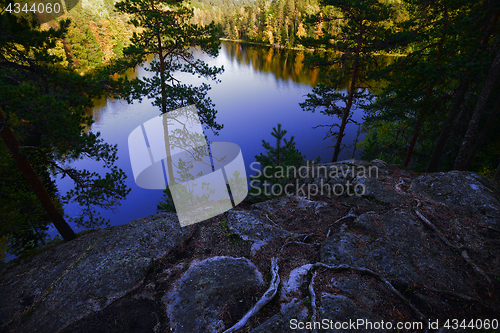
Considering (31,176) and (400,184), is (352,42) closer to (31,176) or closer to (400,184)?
(400,184)

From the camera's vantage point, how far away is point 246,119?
3519cm

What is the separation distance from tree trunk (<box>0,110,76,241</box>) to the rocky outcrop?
3.44 ft

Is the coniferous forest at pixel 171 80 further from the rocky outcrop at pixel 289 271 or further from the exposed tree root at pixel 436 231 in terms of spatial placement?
the exposed tree root at pixel 436 231

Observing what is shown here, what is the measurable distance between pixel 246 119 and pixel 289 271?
31600mm

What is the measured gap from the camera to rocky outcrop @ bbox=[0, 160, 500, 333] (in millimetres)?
4121

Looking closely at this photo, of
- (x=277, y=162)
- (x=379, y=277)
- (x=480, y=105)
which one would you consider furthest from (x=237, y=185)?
(x=480, y=105)

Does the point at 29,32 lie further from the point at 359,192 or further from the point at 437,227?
the point at 437,227

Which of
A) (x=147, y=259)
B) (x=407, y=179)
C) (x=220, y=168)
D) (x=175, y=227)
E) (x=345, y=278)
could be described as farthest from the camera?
(x=220, y=168)

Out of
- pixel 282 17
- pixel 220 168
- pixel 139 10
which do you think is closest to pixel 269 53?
pixel 282 17

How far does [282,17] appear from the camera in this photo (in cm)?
7506

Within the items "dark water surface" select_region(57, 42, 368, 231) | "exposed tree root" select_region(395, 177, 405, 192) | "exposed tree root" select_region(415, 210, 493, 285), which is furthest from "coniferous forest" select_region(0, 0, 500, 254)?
"dark water surface" select_region(57, 42, 368, 231)

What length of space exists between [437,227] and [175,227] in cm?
751

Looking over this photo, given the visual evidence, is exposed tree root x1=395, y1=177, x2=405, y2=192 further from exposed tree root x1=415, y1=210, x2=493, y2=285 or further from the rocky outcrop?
exposed tree root x1=415, y1=210, x2=493, y2=285

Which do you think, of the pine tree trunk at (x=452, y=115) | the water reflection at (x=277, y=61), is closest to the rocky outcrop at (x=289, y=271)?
the pine tree trunk at (x=452, y=115)
